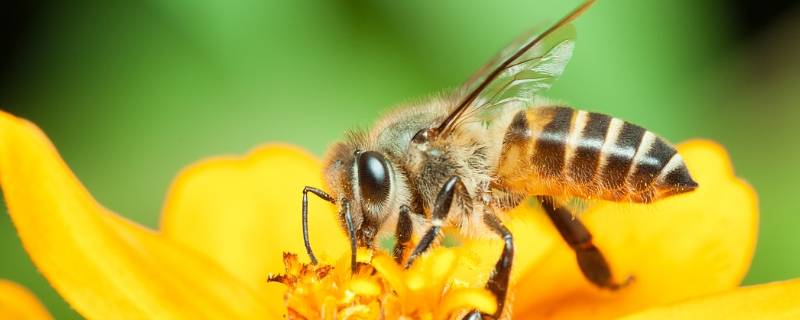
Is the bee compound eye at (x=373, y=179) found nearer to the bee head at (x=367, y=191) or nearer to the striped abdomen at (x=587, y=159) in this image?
the bee head at (x=367, y=191)

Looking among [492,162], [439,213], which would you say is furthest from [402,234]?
[492,162]

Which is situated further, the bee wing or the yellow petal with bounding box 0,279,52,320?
the bee wing

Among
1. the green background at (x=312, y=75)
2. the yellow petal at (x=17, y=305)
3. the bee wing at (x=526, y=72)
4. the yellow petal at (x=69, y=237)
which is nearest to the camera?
the yellow petal at (x=69, y=237)

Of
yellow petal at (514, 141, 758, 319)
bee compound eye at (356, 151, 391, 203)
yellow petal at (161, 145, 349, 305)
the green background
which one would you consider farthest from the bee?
the green background

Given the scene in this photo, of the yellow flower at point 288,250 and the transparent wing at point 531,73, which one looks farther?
the transparent wing at point 531,73

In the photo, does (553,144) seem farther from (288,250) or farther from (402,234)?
(288,250)

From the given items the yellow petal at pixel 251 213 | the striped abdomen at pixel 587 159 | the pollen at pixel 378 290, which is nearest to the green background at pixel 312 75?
the yellow petal at pixel 251 213

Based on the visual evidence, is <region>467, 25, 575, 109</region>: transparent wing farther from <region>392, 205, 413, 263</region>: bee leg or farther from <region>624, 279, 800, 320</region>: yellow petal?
<region>624, 279, 800, 320</region>: yellow petal

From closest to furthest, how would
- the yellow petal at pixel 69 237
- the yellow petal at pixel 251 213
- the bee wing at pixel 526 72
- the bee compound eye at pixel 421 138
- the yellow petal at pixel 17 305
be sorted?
1. the yellow petal at pixel 69 237
2. the yellow petal at pixel 17 305
3. the bee compound eye at pixel 421 138
4. the bee wing at pixel 526 72
5. the yellow petal at pixel 251 213
